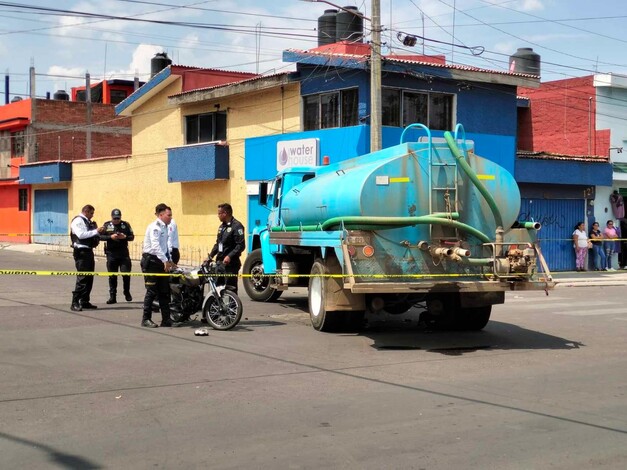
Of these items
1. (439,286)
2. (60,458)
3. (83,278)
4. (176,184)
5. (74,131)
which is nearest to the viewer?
(60,458)

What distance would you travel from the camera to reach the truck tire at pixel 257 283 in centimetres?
1689

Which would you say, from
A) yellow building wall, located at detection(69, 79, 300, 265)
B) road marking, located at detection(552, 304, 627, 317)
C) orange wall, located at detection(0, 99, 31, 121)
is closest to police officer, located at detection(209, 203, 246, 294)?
road marking, located at detection(552, 304, 627, 317)

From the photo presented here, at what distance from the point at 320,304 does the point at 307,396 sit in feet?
14.4

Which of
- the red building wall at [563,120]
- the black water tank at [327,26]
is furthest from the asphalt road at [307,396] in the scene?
the red building wall at [563,120]

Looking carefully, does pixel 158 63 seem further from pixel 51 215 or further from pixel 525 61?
pixel 525 61

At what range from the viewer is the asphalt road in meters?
5.85

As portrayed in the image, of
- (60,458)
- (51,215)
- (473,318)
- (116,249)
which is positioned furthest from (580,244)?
(51,215)

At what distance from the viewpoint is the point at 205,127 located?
94.0ft

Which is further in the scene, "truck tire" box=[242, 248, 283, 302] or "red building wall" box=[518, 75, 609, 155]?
"red building wall" box=[518, 75, 609, 155]

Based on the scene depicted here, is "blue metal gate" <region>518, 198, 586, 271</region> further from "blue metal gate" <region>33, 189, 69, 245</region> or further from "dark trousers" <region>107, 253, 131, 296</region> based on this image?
"blue metal gate" <region>33, 189, 69, 245</region>

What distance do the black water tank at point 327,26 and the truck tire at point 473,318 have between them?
17.3m

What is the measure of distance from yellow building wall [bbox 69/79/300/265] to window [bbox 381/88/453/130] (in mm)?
2975

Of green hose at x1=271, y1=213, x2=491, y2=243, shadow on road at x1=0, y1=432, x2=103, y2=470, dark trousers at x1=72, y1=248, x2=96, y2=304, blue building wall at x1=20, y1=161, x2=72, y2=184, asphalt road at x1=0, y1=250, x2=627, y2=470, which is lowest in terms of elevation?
shadow on road at x1=0, y1=432, x2=103, y2=470

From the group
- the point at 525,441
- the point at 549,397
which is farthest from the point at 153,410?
the point at 549,397
